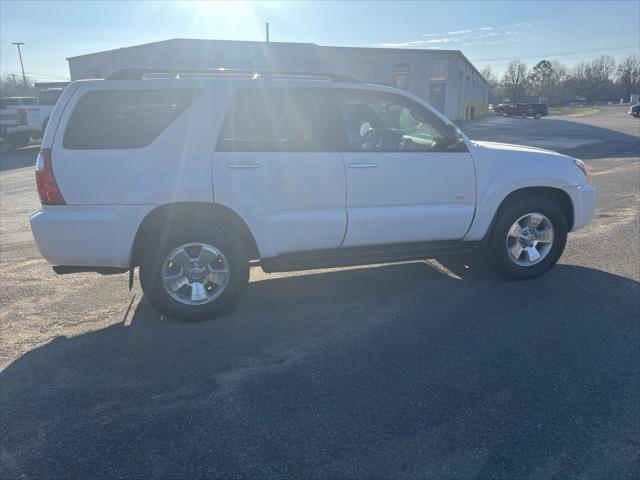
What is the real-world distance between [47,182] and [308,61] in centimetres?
3001

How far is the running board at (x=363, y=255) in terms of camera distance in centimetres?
436

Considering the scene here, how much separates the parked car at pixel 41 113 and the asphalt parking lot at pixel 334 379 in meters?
16.3

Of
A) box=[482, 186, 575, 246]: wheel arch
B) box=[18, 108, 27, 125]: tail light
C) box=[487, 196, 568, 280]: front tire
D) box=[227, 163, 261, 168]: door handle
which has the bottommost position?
box=[487, 196, 568, 280]: front tire

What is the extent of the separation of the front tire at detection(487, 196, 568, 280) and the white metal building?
2301cm

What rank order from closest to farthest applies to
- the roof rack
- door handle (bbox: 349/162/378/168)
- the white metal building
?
the roof rack, door handle (bbox: 349/162/378/168), the white metal building

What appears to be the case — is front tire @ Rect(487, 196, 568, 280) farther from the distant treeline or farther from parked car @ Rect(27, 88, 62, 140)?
the distant treeline

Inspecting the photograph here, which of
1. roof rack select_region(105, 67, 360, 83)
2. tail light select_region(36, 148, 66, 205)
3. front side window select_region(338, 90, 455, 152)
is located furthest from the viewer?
front side window select_region(338, 90, 455, 152)

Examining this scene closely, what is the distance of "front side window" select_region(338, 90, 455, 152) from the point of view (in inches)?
178

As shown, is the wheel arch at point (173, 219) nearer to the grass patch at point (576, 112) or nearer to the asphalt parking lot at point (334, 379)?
the asphalt parking lot at point (334, 379)

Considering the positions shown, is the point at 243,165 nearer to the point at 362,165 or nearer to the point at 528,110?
the point at 362,165

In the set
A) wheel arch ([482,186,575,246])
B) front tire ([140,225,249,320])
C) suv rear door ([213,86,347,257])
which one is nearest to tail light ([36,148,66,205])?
front tire ([140,225,249,320])

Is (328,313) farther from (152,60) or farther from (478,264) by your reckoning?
(152,60)

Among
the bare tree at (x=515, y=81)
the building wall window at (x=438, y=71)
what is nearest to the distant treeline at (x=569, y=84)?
the bare tree at (x=515, y=81)

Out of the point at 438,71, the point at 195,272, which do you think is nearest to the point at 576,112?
the point at 438,71
